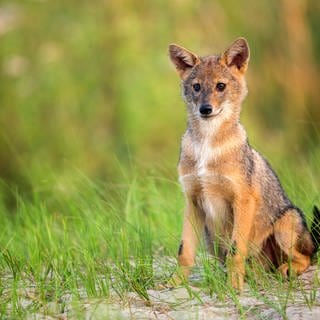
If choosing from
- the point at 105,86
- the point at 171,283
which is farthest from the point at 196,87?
the point at 105,86

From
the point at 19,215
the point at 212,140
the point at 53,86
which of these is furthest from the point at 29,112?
the point at 212,140

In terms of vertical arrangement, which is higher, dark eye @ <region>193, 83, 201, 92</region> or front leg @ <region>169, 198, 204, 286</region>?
dark eye @ <region>193, 83, 201, 92</region>

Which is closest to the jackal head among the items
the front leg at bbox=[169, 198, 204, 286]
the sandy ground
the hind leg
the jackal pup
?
the jackal pup

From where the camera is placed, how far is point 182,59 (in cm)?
795

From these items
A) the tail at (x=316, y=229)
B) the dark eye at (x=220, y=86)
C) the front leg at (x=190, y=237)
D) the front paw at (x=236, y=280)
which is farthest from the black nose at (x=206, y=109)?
the front paw at (x=236, y=280)

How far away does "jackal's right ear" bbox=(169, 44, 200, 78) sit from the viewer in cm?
786

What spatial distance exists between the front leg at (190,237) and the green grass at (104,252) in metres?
0.10

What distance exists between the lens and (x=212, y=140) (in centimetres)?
748

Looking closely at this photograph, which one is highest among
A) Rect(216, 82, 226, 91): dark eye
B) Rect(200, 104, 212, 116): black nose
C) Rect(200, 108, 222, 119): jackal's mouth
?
Rect(216, 82, 226, 91): dark eye

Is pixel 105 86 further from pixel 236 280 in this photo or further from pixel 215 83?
pixel 236 280

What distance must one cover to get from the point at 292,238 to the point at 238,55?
4.92ft

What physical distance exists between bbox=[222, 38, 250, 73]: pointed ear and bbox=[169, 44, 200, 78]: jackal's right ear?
25cm

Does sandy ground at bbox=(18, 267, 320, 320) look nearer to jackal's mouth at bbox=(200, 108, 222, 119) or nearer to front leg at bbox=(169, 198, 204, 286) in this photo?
front leg at bbox=(169, 198, 204, 286)

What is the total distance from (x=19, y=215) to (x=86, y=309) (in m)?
2.57
